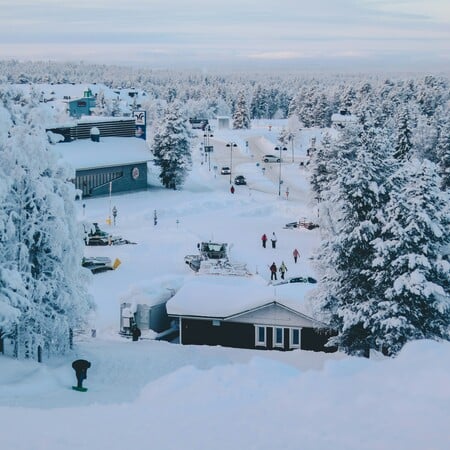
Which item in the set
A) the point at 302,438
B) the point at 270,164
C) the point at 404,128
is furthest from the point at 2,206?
the point at 270,164

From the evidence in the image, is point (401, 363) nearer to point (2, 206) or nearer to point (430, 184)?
point (430, 184)

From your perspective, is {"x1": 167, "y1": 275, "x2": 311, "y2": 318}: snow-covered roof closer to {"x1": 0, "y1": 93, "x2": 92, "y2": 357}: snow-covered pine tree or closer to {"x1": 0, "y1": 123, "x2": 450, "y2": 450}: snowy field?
{"x1": 0, "y1": 123, "x2": 450, "y2": 450}: snowy field

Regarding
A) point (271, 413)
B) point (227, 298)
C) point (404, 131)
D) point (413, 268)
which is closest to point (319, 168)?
point (404, 131)

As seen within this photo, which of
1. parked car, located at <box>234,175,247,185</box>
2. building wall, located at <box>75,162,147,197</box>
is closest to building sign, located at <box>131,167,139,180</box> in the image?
building wall, located at <box>75,162,147,197</box>

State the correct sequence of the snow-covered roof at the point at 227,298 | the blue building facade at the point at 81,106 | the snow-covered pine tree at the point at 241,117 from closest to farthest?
the snow-covered roof at the point at 227,298, the blue building facade at the point at 81,106, the snow-covered pine tree at the point at 241,117

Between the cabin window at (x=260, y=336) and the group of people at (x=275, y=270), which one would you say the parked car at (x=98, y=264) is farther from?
the cabin window at (x=260, y=336)

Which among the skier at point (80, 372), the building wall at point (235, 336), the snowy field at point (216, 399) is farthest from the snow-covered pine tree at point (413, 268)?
the skier at point (80, 372)
